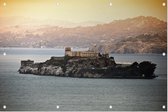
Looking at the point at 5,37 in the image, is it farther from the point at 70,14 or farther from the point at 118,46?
the point at 118,46

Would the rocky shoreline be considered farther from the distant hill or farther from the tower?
the distant hill

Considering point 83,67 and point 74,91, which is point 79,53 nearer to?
point 83,67

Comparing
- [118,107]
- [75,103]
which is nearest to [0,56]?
[75,103]

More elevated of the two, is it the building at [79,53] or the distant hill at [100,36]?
the distant hill at [100,36]

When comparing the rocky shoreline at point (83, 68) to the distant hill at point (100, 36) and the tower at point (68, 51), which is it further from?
the distant hill at point (100, 36)

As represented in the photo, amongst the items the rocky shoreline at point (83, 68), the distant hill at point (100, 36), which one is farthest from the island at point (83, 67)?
the distant hill at point (100, 36)

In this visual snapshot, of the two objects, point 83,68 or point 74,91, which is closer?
point 74,91

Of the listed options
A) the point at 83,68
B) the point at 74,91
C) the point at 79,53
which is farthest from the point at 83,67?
the point at 74,91
